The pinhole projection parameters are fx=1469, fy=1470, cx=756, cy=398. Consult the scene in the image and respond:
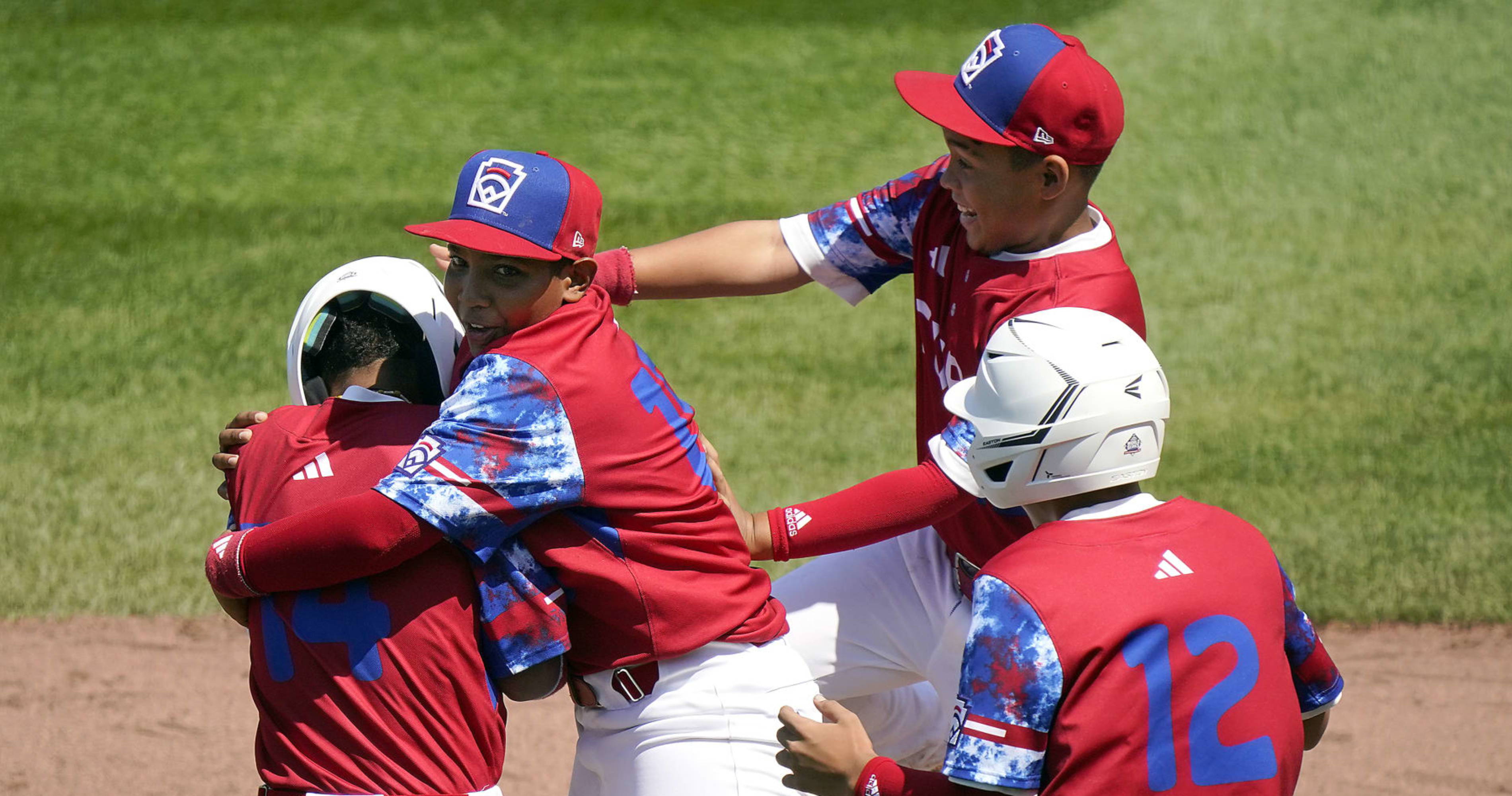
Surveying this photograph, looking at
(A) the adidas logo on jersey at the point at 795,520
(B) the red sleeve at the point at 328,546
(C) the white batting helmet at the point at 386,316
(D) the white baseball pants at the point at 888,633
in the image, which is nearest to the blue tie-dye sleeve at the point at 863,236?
(D) the white baseball pants at the point at 888,633

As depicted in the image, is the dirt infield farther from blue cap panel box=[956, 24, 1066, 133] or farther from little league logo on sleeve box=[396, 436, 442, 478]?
blue cap panel box=[956, 24, 1066, 133]

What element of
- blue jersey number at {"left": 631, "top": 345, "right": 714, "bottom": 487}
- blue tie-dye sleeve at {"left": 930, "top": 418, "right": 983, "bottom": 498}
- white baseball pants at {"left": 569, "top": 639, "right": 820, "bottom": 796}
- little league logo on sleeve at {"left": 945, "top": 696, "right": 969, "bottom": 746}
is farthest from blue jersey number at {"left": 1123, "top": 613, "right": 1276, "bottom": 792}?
blue jersey number at {"left": 631, "top": 345, "right": 714, "bottom": 487}

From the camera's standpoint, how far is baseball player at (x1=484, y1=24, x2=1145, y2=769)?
3.11m

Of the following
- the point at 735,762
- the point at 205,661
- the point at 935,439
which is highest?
the point at 935,439

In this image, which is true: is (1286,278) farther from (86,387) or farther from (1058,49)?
(86,387)

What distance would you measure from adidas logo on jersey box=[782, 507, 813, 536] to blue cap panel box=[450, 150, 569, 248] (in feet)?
2.57

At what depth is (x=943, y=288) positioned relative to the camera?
3.42 meters

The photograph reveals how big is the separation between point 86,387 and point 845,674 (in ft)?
18.2

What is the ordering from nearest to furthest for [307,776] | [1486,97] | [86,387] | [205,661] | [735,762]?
[307,776] → [735,762] → [205,661] → [86,387] → [1486,97]

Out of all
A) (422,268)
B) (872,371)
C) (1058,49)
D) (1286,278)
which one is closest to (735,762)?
(422,268)

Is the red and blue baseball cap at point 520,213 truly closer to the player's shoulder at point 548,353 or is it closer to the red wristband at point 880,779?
the player's shoulder at point 548,353

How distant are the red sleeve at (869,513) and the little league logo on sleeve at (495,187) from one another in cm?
86

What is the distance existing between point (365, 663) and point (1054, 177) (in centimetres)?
175

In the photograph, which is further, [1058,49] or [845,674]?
[845,674]
